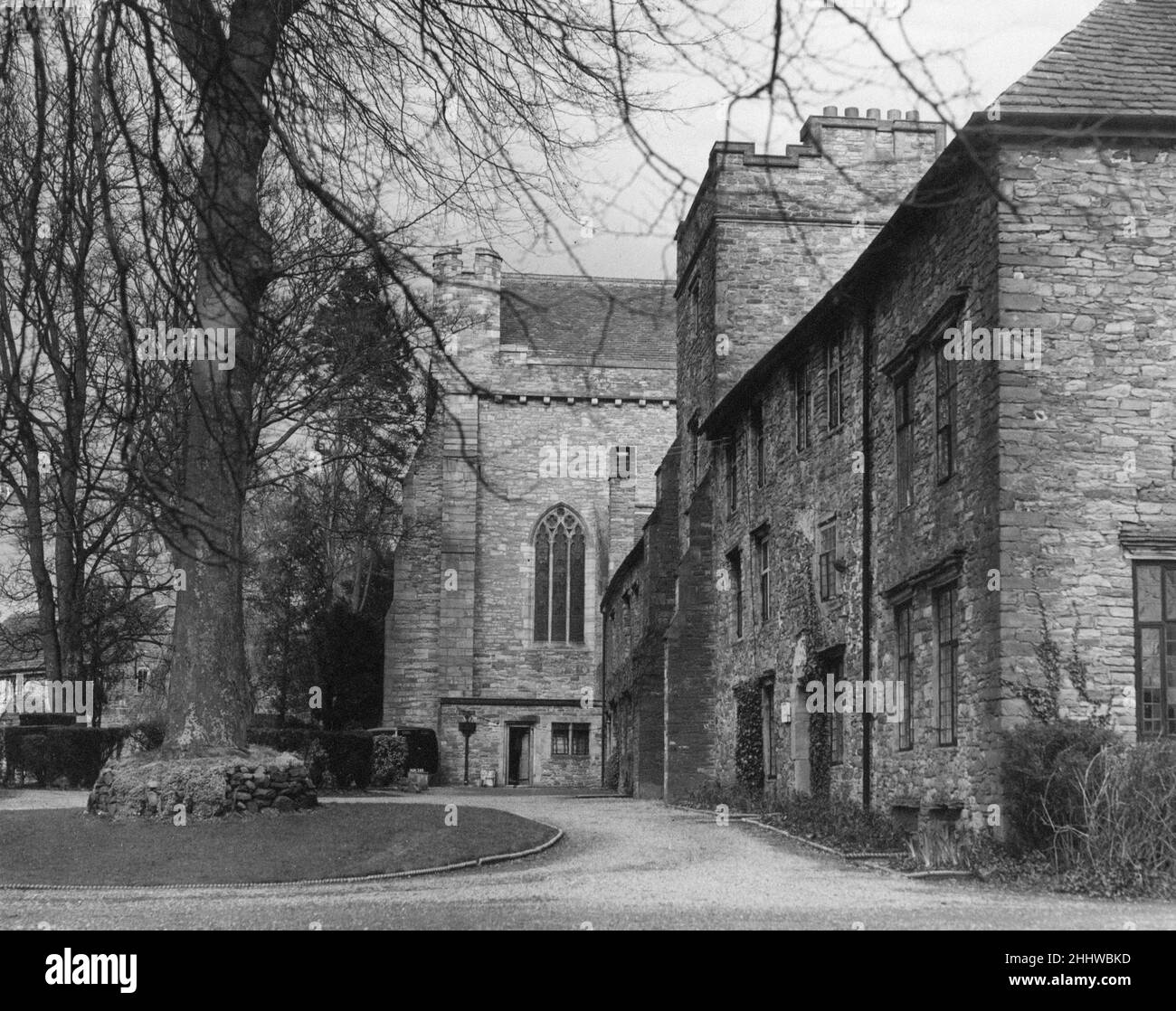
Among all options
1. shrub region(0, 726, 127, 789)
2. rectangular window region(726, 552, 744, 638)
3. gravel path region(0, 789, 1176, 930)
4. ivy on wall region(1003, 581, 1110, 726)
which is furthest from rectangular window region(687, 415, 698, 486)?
ivy on wall region(1003, 581, 1110, 726)

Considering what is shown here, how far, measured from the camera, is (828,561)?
21.9m

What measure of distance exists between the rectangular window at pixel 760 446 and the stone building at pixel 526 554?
1732 centimetres

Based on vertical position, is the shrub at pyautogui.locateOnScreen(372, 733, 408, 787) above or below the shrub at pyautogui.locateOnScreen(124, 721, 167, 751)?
below

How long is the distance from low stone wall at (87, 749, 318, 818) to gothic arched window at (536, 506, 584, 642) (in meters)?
28.0

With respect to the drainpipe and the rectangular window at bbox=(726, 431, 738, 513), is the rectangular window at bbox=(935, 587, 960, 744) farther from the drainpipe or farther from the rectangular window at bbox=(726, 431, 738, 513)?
the rectangular window at bbox=(726, 431, 738, 513)

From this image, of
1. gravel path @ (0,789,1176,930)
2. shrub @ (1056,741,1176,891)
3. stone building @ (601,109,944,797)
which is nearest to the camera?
gravel path @ (0,789,1176,930)

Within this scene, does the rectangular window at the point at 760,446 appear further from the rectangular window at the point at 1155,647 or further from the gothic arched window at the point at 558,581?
the gothic arched window at the point at 558,581

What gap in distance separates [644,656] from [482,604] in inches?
572

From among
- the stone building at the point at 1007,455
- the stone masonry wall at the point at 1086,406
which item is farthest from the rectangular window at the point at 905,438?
the stone masonry wall at the point at 1086,406

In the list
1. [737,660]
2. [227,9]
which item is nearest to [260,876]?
[227,9]

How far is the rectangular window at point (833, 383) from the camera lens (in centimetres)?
2166

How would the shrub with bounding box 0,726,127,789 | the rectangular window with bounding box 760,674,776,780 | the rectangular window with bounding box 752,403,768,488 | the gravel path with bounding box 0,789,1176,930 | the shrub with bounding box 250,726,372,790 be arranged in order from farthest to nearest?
the shrub with bounding box 0,726,127,789, the shrub with bounding box 250,726,372,790, the rectangular window with bounding box 752,403,768,488, the rectangular window with bounding box 760,674,776,780, the gravel path with bounding box 0,789,1176,930

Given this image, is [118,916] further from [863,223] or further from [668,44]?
[863,223]

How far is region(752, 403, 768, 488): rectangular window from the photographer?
2594 centimetres
